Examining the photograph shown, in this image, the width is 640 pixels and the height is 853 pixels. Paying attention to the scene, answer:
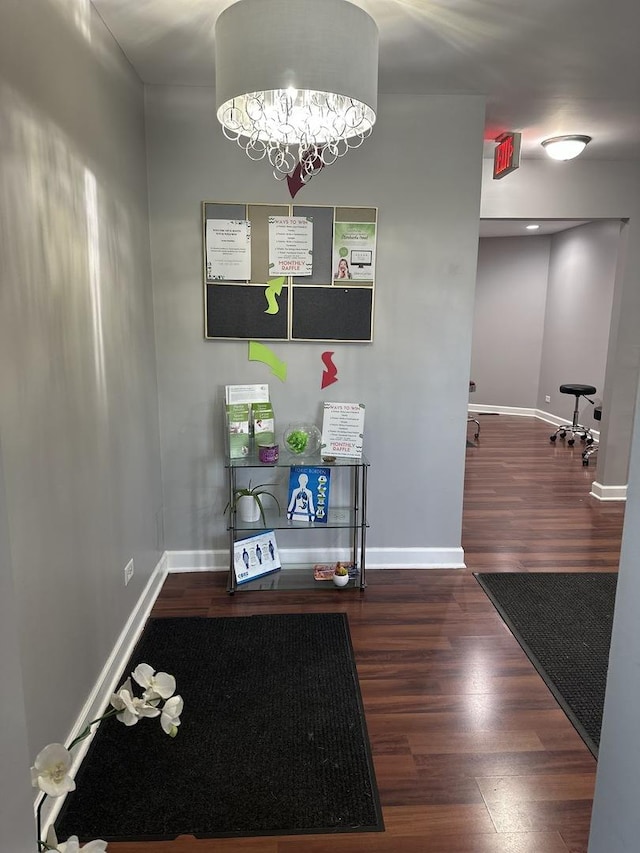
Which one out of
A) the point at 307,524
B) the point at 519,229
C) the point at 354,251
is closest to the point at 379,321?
the point at 354,251

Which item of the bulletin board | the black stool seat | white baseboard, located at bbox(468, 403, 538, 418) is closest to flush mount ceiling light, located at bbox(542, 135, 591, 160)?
the bulletin board

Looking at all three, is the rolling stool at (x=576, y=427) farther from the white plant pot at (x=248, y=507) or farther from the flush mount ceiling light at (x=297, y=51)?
the flush mount ceiling light at (x=297, y=51)

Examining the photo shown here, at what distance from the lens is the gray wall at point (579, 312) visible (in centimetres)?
689

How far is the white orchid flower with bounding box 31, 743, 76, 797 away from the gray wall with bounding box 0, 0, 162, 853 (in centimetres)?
3

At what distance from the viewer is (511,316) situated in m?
8.65

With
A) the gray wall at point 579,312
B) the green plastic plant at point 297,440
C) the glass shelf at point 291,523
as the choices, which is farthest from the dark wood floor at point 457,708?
the gray wall at point 579,312

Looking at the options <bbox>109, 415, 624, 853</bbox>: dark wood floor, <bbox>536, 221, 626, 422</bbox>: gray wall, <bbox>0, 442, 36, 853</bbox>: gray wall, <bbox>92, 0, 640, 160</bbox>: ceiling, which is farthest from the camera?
<bbox>536, 221, 626, 422</bbox>: gray wall

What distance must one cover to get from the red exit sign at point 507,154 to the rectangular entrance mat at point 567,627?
247cm

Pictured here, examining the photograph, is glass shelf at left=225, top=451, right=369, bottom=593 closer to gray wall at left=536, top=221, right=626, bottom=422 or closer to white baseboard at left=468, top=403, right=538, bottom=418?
gray wall at left=536, top=221, right=626, bottom=422

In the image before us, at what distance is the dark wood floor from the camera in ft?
5.56

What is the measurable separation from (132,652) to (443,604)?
1545 millimetres

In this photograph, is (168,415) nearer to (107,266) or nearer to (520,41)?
(107,266)

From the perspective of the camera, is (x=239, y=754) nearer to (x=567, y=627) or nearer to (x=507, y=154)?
(x=567, y=627)

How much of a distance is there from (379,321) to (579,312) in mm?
5261
